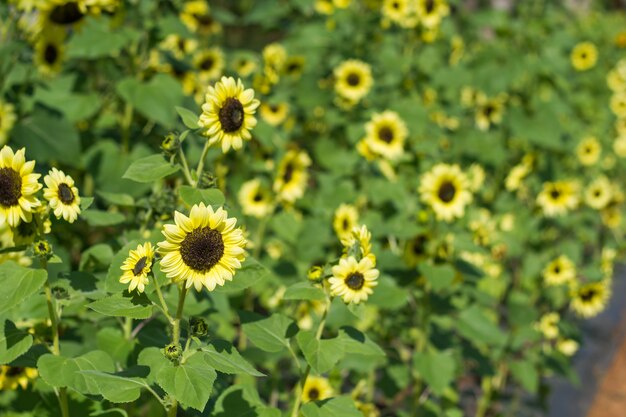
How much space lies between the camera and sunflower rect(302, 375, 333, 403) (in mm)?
2557

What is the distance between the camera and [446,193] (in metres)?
2.82

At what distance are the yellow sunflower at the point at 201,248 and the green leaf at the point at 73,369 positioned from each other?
0.29m

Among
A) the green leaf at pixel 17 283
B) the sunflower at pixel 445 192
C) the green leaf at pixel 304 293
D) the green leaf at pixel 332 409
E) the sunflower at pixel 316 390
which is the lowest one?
the sunflower at pixel 316 390

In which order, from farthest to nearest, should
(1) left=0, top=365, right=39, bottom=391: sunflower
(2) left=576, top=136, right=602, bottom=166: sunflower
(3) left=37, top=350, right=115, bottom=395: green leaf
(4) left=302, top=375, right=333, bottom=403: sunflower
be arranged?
1. (2) left=576, top=136, right=602, bottom=166: sunflower
2. (4) left=302, top=375, right=333, bottom=403: sunflower
3. (1) left=0, top=365, right=39, bottom=391: sunflower
4. (3) left=37, top=350, right=115, bottom=395: green leaf

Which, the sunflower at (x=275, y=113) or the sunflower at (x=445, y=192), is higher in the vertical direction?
the sunflower at (x=445, y=192)

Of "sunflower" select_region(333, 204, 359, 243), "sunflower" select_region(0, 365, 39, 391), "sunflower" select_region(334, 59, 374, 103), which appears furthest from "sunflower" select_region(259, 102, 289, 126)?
"sunflower" select_region(0, 365, 39, 391)

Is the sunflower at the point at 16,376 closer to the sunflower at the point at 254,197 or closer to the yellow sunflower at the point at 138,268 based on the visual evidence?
the yellow sunflower at the point at 138,268

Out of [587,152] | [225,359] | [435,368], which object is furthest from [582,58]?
[225,359]

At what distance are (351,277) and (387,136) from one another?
158 centimetres

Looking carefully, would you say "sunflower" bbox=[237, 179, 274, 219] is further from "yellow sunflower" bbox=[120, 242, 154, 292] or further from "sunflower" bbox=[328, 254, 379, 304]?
"yellow sunflower" bbox=[120, 242, 154, 292]

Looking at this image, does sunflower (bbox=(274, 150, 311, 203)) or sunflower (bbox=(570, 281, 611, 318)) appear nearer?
sunflower (bbox=(274, 150, 311, 203))

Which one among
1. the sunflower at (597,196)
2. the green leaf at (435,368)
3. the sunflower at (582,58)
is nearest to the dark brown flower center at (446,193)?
the green leaf at (435,368)

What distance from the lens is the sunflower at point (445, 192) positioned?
2.82 metres

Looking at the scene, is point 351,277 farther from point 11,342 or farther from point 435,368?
point 435,368
